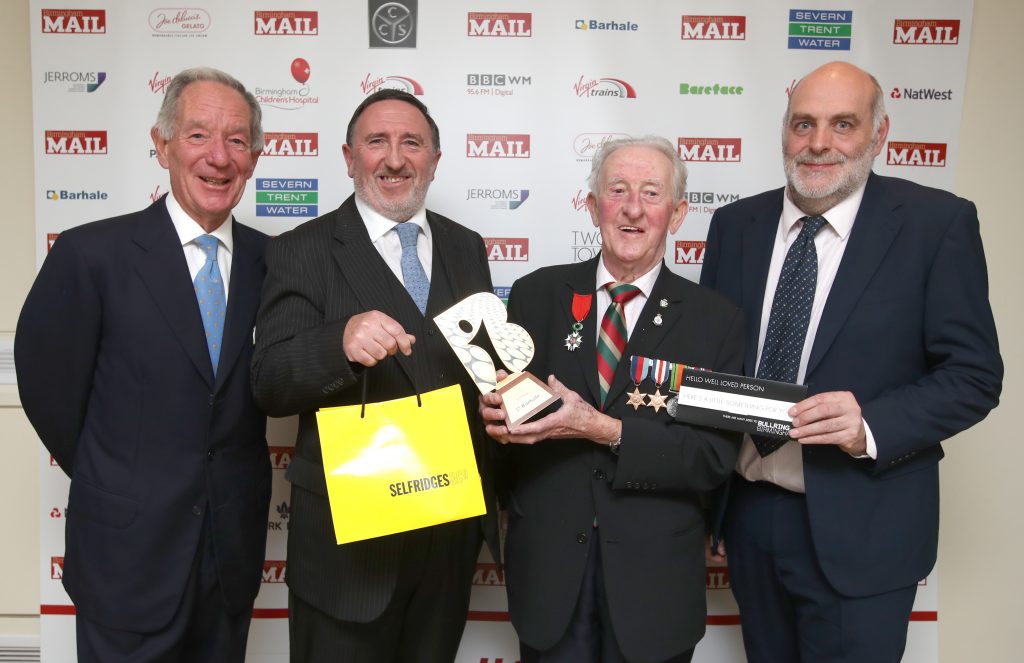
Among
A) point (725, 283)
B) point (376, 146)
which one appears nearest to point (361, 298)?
point (376, 146)

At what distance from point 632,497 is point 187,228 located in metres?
1.38

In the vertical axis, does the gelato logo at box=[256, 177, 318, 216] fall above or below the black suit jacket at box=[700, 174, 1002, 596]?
above

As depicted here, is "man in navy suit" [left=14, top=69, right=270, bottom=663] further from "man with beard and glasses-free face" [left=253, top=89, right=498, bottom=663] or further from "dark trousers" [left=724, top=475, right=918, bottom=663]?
"dark trousers" [left=724, top=475, right=918, bottom=663]

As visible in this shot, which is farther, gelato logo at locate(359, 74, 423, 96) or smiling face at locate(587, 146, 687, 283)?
gelato logo at locate(359, 74, 423, 96)

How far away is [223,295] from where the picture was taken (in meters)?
1.84

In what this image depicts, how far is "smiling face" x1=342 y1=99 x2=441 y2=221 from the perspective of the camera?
179 centimetres

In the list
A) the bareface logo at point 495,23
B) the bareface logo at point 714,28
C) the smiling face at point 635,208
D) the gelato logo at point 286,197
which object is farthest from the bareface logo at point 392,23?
the smiling face at point 635,208

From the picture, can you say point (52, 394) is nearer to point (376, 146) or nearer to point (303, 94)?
point (376, 146)

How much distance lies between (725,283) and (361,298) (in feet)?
3.52

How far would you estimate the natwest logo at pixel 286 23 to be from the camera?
8.66ft

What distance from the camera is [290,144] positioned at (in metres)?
2.68

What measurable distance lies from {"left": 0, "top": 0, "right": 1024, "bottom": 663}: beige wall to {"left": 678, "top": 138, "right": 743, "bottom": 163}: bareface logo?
36.7 inches

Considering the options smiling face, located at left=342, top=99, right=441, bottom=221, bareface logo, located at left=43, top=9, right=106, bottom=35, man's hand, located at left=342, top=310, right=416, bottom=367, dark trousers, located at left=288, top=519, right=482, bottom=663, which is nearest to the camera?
man's hand, located at left=342, top=310, right=416, bottom=367

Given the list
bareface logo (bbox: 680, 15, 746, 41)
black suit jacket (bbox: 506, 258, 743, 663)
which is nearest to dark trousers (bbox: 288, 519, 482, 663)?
black suit jacket (bbox: 506, 258, 743, 663)
